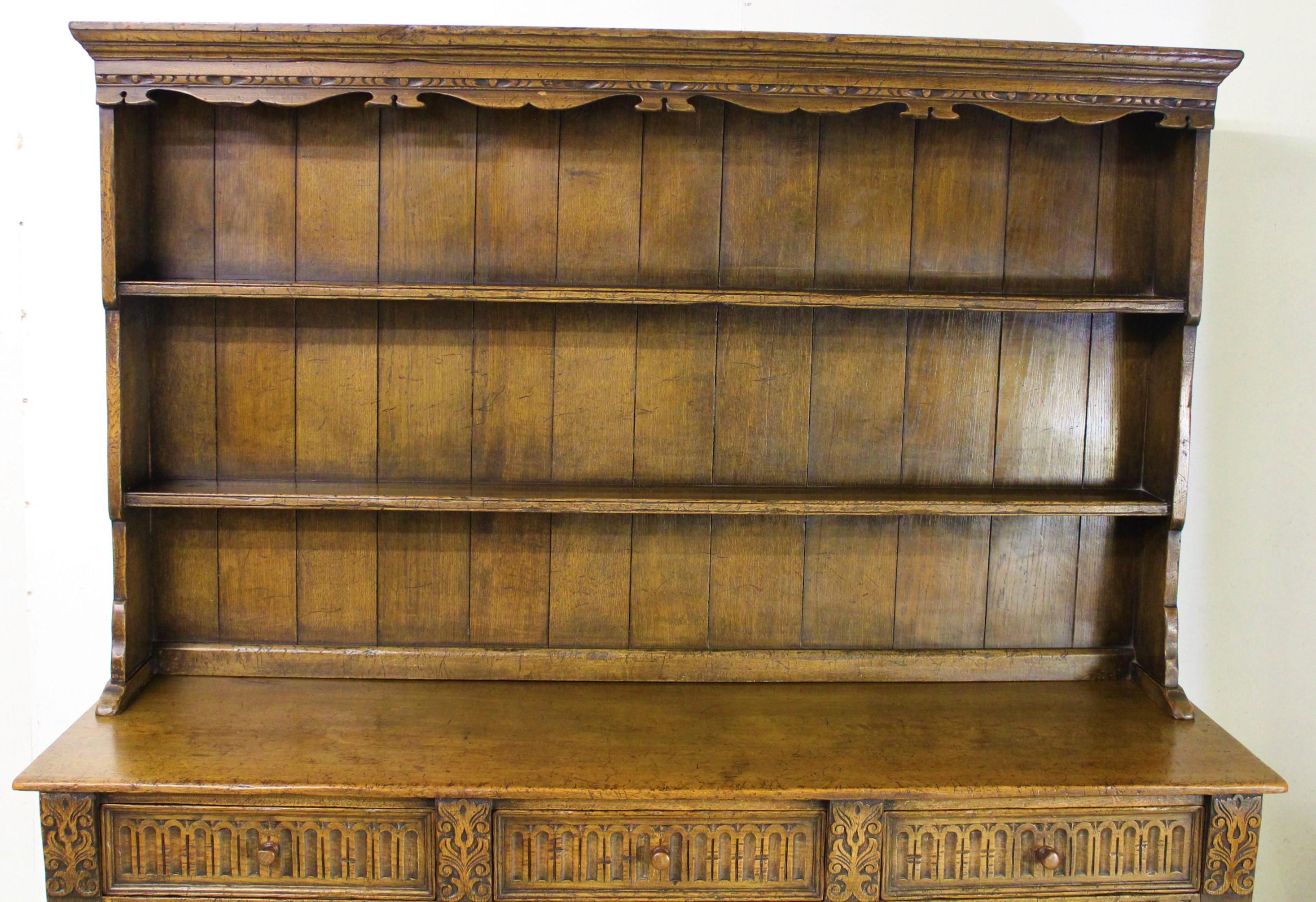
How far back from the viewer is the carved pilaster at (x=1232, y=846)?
1947mm

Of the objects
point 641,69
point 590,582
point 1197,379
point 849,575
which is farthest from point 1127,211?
point 590,582

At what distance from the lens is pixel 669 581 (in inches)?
93.1

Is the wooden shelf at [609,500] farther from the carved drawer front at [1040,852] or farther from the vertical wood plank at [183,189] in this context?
the carved drawer front at [1040,852]

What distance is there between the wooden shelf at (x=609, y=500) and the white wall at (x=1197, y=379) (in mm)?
413

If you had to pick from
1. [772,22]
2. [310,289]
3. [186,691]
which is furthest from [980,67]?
[186,691]

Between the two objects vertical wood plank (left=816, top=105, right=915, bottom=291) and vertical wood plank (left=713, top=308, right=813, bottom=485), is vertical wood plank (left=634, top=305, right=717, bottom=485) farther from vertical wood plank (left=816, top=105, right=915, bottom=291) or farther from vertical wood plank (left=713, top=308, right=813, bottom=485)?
vertical wood plank (left=816, top=105, right=915, bottom=291)

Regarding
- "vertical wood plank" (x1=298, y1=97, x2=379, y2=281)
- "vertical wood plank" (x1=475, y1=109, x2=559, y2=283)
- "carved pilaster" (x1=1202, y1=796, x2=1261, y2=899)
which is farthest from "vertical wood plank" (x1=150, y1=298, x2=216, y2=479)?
"carved pilaster" (x1=1202, y1=796, x2=1261, y2=899)

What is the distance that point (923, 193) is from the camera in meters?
2.29

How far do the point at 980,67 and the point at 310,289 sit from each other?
1423mm

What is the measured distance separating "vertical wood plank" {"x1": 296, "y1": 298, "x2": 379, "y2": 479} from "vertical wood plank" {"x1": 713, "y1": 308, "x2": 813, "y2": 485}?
800mm

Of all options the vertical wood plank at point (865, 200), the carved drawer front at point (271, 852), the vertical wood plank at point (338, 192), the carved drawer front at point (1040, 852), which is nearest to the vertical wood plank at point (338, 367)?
the vertical wood plank at point (338, 192)

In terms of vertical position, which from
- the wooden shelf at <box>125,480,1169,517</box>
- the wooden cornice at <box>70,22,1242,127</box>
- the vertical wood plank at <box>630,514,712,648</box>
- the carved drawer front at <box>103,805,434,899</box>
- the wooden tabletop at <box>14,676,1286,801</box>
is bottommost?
the carved drawer front at <box>103,805,434,899</box>

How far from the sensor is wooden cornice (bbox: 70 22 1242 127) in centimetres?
194

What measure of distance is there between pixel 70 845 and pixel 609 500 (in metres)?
1.20
